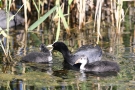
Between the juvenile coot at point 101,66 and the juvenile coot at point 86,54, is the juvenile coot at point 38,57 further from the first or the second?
the juvenile coot at point 101,66

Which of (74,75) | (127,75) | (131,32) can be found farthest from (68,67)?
(131,32)

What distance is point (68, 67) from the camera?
9.23 metres

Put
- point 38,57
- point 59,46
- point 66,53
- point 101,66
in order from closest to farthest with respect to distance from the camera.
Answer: point 101,66 → point 38,57 → point 66,53 → point 59,46

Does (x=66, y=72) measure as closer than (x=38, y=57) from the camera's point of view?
Yes

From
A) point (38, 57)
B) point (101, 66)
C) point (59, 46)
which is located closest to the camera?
point (101, 66)

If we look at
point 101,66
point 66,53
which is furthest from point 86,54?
point 101,66

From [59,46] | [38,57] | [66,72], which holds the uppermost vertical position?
[59,46]

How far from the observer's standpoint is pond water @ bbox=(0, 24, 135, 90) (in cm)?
781

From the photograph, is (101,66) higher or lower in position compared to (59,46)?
lower

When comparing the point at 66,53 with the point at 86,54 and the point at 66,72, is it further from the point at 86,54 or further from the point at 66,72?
the point at 66,72

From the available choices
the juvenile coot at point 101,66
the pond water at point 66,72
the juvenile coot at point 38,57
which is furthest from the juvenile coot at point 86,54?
the juvenile coot at point 101,66

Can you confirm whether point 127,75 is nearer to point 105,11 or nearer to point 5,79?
→ point 5,79

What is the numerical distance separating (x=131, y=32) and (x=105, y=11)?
258 centimetres

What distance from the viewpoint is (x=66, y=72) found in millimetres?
8789
